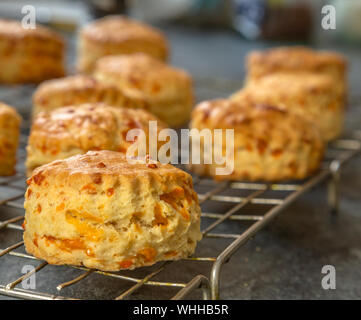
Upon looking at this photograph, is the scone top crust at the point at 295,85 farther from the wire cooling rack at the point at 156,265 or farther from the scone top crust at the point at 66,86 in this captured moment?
the scone top crust at the point at 66,86

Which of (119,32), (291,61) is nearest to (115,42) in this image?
(119,32)

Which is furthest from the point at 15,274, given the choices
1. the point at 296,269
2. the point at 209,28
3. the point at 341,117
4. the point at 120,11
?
the point at 209,28

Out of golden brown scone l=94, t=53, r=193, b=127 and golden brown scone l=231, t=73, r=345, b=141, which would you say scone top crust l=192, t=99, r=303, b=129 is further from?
golden brown scone l=94, t=53, r=193, b=127

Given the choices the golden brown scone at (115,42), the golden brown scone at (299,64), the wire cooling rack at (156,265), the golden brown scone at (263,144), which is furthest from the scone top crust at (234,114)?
the golden brown scone at (115,42)

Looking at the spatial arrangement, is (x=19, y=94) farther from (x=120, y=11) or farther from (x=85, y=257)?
(x=85, y=257)

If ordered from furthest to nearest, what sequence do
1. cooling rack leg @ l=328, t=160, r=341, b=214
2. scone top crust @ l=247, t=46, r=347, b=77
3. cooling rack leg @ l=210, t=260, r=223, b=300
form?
1. scone top crust @ l=247, t=46, r=347, b=77
2. cooling rack leg @ l=328, t=160, r=341, b=214
3. cooling rack leg @ l=210, t=260, r=223, b=300

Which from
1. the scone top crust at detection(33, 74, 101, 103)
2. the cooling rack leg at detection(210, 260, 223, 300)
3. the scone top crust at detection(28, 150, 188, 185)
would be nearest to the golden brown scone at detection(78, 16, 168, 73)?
the scone top crust at detection(33, 74, 101, 103)

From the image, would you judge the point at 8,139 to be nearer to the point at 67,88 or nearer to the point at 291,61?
the point at 67,88
